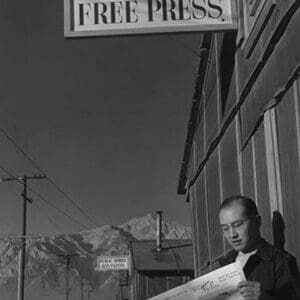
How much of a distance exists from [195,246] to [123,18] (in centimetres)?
Result: 681

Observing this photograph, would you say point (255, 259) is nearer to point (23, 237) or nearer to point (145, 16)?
point (145, 16)

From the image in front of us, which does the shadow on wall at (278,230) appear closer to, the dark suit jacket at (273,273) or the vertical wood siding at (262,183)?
the vertical wood siding at (262,183)

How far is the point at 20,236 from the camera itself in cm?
4209

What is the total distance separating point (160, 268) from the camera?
1105 inches

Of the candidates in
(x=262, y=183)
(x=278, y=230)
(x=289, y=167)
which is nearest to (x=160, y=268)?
(x=262, y=183)

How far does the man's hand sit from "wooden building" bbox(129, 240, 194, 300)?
24.3 meters

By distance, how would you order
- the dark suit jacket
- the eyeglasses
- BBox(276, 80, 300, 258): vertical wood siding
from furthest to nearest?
1. BBox(276, 80, 300, 258): vertical wood siding
2. the eyeglasses
3. the dark suit jacket

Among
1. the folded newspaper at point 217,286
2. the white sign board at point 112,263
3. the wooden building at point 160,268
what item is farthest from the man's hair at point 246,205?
the white sign board at point 112,263

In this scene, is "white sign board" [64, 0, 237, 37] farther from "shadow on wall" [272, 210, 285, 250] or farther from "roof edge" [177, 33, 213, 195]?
"roof edge" [177, 33, 213, 195]

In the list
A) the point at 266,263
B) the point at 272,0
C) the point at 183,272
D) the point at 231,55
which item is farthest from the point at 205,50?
the point at 183,272

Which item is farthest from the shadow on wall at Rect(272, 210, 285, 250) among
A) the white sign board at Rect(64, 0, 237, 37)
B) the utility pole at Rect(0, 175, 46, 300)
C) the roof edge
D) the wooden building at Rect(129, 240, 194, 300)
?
the utility pole at Rect(0, 175, 46, 300)

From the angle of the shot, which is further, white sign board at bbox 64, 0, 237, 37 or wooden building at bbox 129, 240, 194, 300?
wooden building at bbox 129, 240, 194, 300

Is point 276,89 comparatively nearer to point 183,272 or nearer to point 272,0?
point 272,0

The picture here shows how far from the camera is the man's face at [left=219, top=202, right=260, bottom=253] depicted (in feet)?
11.9
